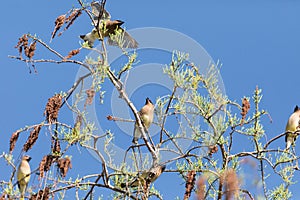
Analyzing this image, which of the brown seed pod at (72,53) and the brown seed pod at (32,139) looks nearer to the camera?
the brown seed pod at (32,139)

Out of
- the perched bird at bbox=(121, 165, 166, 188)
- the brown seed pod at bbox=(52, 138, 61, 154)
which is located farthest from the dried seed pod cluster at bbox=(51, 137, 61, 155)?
the perched bird at bbox=(121, 165, 166, 188)

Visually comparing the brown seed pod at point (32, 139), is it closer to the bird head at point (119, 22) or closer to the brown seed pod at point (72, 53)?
the brown seed pod at point (72, 53)

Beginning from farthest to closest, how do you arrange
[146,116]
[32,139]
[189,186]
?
[146,116] < [189,186] < [32,139]

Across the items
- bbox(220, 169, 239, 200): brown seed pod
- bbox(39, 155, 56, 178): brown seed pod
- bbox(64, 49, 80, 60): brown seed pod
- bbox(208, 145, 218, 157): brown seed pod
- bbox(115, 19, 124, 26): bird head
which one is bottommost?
bbox(220, 169, 239, 200): brown seed pod

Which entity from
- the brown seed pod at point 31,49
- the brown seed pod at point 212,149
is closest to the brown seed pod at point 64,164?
the brown seed pod at point 31,49

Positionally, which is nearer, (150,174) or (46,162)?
(46,162)

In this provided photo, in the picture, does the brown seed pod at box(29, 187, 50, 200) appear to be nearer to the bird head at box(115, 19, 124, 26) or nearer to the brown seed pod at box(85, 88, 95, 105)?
the brown seed pod at box(85, 88, 95, 105)

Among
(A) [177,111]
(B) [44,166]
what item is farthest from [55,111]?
(A) [177,111]

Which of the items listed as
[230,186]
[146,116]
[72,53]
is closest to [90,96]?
[72,53]

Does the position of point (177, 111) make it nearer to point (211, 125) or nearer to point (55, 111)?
point (211, 125)

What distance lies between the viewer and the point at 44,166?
2410 mm

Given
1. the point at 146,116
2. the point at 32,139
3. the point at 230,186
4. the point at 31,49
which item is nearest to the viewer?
the point at 230,186

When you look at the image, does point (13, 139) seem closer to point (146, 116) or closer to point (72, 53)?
point (72, 53)

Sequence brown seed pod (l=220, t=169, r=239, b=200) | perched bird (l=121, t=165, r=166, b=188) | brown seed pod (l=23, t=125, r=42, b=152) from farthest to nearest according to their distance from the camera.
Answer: perched bird (l=121, t=165, r=166, b=188)
brown seed pod (l=23, t=125, r=42, b=152)
brown seed pod (l=220, t=169, r=239, b=200)
